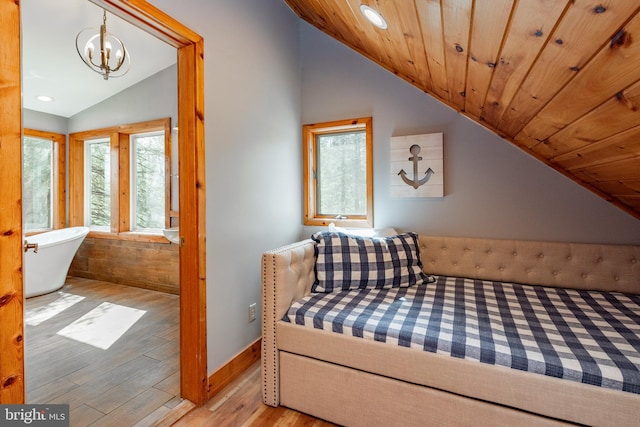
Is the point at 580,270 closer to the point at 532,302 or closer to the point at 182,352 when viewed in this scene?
the point at 532,302

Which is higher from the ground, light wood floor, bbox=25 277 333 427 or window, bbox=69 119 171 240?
window, bbox=69 119 171 240

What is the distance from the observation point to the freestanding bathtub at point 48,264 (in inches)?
129

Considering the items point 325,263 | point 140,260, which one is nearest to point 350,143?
point 325,263

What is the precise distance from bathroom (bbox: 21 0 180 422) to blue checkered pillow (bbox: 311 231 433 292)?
1.14m

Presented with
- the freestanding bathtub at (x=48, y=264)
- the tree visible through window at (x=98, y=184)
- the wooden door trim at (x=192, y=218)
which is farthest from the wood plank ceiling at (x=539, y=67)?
the freestanding bathtub at (x=48, y=264)

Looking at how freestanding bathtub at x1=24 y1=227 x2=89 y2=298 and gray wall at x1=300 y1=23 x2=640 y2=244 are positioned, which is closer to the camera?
gray wall at x1=300 y1=23 x2=640 y2=244

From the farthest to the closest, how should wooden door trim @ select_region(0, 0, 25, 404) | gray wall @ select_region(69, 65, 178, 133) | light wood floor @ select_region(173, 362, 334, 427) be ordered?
gray wall @ select_region(69, 65, 178, 133) < light wood floor @ select_region(173, 362, 334, 427) < wooden door trim @ select_region(0, 0, 25, 404)

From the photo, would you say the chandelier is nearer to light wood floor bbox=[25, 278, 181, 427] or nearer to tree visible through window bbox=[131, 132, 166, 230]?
tree visible through window bbox=[131, 132, 166, 230]

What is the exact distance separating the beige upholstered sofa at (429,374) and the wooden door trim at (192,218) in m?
0.36

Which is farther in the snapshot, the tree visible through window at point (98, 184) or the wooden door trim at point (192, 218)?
the tree visible through window at point (98, 184)

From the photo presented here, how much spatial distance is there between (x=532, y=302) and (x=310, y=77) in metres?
2.54

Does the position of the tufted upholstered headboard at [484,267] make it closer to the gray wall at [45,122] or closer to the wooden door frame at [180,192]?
the wooden door frame at [180,192]

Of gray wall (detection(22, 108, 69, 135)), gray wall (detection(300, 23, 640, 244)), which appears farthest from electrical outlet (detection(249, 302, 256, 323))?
gray wall (detection(22, 108, 69, 135))

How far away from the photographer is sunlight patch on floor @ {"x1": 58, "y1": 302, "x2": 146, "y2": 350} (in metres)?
2.38
